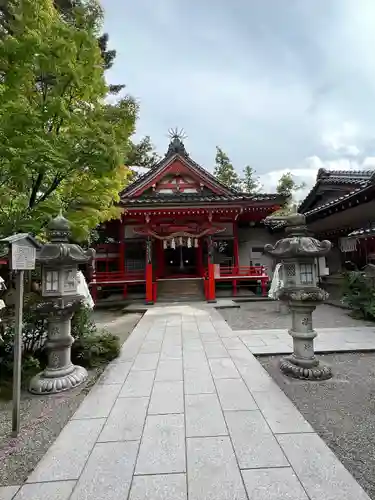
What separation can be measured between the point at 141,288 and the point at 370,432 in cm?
1141

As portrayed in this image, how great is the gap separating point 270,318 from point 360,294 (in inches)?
115

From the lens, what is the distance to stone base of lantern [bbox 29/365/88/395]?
3660mm

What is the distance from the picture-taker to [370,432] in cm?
269

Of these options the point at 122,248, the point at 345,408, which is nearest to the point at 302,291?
the point at 345,408

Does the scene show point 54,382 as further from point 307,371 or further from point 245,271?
point 245,271

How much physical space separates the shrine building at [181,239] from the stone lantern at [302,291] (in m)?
7.13

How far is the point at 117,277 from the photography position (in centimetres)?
1291

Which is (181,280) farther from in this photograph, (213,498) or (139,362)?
(213,498)

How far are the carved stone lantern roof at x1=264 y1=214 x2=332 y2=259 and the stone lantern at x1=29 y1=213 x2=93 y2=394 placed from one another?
9.96 feet

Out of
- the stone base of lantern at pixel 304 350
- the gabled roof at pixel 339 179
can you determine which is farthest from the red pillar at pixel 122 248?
the stone base of lantern at pixel 304 350

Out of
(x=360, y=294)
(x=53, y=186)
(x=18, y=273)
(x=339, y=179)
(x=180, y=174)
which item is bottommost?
(x=360, y=294)

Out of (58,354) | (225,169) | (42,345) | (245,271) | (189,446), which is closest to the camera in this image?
(189,446)

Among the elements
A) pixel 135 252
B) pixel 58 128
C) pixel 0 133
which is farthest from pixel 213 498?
pixel 135 252

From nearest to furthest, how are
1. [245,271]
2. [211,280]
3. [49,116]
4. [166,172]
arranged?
[49,116], [211,280], [245,271], [166,172]
